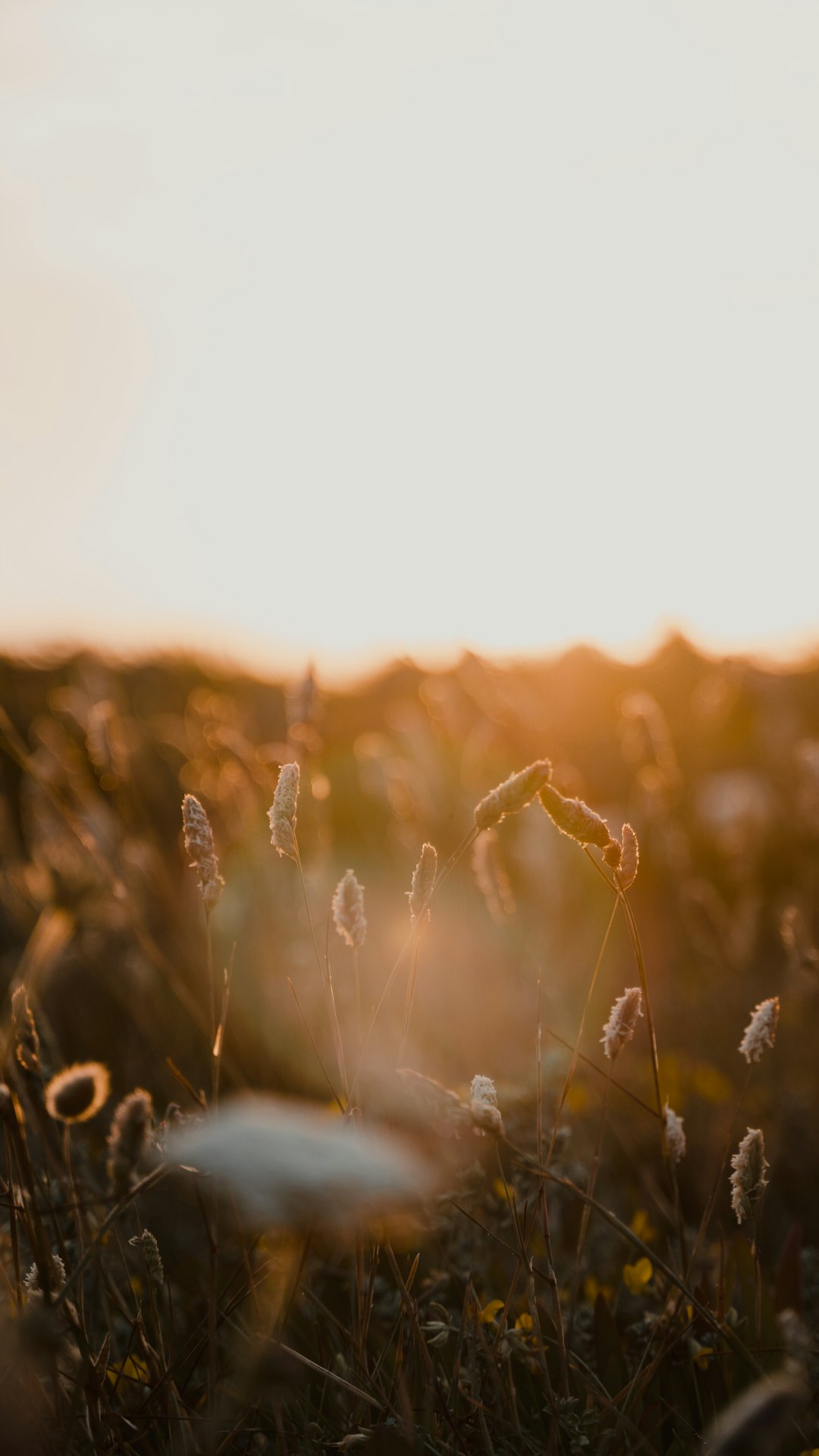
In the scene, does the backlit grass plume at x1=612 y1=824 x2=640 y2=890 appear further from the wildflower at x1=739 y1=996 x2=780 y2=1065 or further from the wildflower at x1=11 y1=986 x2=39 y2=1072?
the wildflower at x1=11 y1=986 x2=39 y2=1072

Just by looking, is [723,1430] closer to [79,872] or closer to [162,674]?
[79,872]

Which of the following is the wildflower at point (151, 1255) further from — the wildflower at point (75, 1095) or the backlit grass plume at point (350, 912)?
the backlit grass plume at point (350, 912)

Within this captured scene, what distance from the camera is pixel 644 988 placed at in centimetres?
112

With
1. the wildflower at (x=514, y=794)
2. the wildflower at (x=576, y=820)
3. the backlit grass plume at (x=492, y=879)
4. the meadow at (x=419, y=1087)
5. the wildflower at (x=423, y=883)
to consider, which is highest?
the wildflower at (x=514, y=794)

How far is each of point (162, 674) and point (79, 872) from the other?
4.51 metres

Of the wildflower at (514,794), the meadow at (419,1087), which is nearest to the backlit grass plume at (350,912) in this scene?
the meadow at (419,1087)

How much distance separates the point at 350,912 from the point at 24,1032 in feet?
1.68

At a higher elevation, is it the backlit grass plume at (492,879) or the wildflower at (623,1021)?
the backlit grass plume at (492,879)

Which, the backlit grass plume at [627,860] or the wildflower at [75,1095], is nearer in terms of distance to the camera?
the wildflower at [75,1095]

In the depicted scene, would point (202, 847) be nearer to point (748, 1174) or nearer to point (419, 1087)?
point (419, 1087)

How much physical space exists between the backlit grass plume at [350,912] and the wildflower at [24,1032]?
0.39 meters

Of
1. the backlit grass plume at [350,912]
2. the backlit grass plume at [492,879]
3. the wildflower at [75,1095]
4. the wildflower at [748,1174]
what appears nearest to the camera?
the wildflower at [75,1095]

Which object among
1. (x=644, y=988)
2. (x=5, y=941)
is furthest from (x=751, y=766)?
(x=644, y=988)

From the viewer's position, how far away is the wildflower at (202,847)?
122 centimetres
